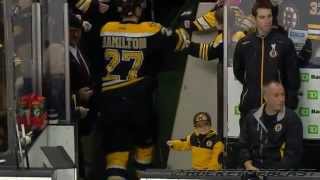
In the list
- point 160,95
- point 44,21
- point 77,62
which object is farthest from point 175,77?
point 44,21

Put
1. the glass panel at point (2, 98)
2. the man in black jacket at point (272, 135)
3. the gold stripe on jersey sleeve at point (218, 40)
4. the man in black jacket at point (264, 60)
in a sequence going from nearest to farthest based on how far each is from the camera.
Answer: the glass panel at point (2, 98), the man in black jacket at point (272, 135), the man in black jacket at point (264, 60), the gold stripe on jersey sleeve at point (218, 40)

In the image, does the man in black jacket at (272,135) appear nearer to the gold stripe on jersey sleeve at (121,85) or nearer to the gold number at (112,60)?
the gold stripe on jersey sleeve at (121,85)

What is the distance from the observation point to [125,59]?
648cm

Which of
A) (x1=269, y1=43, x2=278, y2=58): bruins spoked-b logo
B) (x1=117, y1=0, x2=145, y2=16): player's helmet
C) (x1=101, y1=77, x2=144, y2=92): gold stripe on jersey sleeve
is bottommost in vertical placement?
(x1=101, y1=77, x2=144, y2=92): gold stripe on jersey sleeve

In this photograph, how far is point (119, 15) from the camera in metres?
6.67

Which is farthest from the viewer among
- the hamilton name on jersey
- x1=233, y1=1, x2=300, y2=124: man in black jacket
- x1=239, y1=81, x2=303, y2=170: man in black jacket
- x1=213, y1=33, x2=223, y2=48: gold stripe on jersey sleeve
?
the hamilton name on jersey

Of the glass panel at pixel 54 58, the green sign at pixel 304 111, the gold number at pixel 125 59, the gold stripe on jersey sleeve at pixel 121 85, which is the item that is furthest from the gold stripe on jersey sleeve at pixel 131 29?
the green sign at pixel 304 111

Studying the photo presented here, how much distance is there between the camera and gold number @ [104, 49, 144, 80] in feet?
21.2

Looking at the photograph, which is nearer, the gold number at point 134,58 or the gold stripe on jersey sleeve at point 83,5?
the gold number at point 134,58

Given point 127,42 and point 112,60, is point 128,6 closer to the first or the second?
point 127,42

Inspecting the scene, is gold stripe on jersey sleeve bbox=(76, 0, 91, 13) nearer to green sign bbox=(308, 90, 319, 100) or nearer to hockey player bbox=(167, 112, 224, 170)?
hockey player bbox=(167, 112, 224, 170)

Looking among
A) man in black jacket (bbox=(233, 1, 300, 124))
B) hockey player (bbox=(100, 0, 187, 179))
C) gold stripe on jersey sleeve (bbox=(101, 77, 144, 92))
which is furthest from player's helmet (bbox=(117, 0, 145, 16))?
man in black jacket (bbox=(233, 1, 300, 124))

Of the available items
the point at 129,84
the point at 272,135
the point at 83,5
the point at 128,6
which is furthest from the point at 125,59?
the point at 272,135

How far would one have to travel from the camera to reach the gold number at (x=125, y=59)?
646 cm
